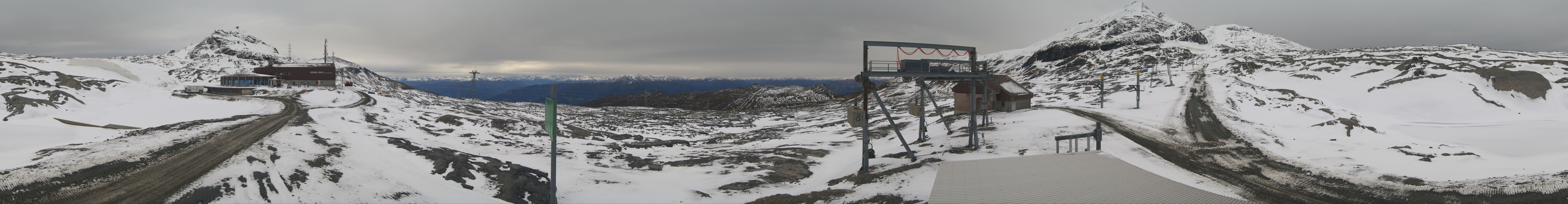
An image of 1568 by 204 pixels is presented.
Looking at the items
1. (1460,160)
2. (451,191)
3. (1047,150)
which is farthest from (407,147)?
(1460,160)

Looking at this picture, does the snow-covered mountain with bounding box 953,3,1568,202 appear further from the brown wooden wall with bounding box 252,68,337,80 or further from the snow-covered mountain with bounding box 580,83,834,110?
the brown wooden wall with bounding box 252,68,337,80

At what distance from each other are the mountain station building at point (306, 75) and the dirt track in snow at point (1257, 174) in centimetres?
13495

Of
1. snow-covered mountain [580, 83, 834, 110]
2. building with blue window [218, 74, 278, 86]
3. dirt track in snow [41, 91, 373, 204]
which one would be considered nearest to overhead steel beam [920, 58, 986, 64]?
dirt track in snow [41, 91, 373, 204]

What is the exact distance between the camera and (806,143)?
122ft

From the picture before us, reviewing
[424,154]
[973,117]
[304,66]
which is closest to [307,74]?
[304,66]

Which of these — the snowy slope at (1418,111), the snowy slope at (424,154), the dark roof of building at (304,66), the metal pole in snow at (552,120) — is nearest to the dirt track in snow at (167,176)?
the snowy slope at (424,154)

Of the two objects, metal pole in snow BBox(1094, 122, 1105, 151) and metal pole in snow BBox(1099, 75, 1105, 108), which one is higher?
metal pole in snow BBox(1099, 75, 1105, 108)

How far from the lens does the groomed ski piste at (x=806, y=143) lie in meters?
15.7

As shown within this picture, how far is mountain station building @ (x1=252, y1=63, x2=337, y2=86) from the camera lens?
107m

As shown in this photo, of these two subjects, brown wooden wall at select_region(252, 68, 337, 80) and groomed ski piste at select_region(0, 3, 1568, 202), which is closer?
groomed ski piste at select_region(0, 3, 1568, 202)

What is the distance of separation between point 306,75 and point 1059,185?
140448 millimetres

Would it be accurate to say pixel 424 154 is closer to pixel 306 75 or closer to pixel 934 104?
pixel 934 104

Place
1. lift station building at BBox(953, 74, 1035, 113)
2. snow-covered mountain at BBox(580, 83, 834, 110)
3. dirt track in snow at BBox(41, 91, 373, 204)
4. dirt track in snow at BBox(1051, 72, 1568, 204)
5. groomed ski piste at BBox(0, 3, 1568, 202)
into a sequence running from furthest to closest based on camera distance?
snow-covered mountain at BBox(580, 83, 834, 110), lift station building at BBox(953, 74, 1035, 113), groomed ski piste at BBox(0, 3, 1568, 202), dirt track in snow at BBox(1051, 72, 1568, 204), dirt track in snow at BBox(41, 91, 373, 204)

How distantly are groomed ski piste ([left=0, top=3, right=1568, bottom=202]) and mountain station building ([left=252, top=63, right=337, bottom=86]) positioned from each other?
4477 cm
